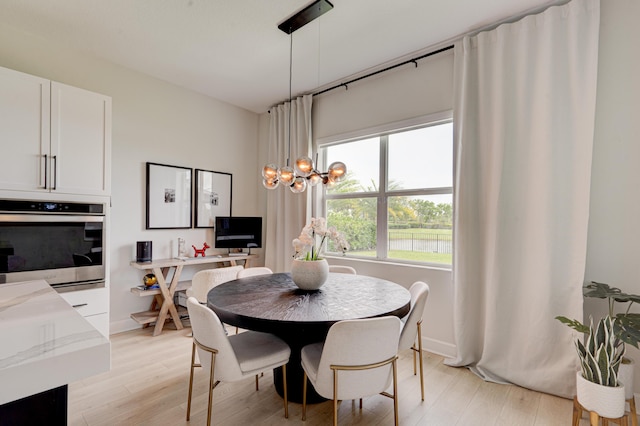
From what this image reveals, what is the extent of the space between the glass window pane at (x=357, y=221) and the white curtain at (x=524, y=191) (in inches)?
40.6

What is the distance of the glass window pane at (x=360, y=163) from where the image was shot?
11.8 ft

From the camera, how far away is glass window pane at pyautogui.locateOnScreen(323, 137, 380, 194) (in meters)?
3.58

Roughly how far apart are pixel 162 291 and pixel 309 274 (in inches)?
81.3

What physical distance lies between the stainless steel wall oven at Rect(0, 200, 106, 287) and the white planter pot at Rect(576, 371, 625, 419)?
3.53m

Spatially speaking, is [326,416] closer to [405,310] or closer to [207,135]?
[405,310]

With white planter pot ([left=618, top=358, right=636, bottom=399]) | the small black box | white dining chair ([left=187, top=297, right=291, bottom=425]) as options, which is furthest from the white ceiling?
white planter pot ([left=618, top=358, right=636, bottom=399])

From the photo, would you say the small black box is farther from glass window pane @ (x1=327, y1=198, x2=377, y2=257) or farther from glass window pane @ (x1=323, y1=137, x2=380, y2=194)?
glass window pane @ (x1=323, y1=137, x2=380, y2=194)

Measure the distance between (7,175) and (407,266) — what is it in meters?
3.42

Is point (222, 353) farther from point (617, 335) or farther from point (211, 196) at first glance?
point (211, 196)

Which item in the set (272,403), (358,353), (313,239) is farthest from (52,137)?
(358,353)

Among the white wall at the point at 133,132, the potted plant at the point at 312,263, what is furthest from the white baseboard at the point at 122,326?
the potted plant at the point at 312,263

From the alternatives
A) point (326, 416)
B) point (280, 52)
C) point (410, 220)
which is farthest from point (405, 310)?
point (280, 52)

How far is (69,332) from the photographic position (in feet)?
2.72

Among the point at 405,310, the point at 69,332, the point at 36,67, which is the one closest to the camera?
the point at 69,332
